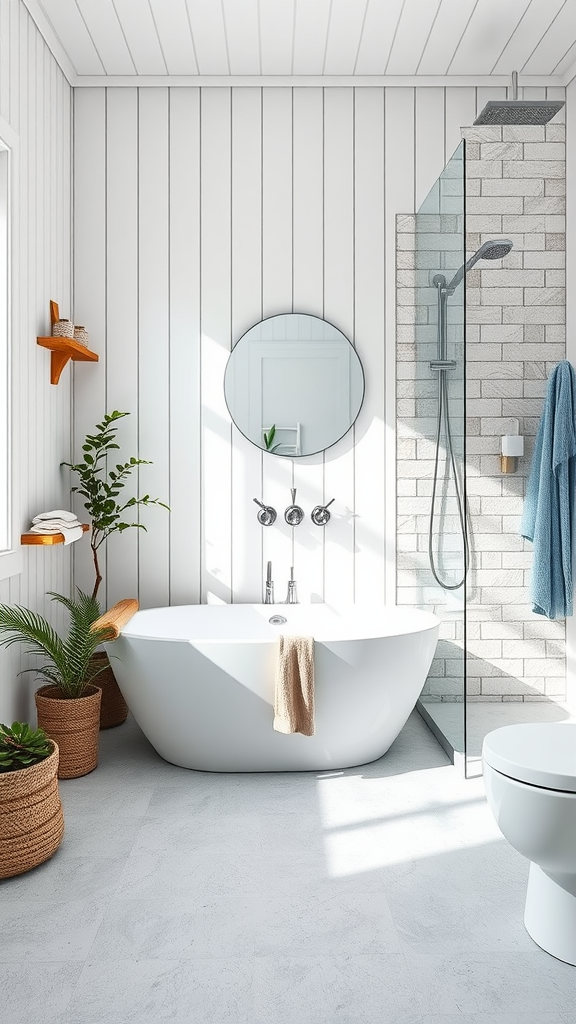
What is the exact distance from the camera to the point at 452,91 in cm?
354

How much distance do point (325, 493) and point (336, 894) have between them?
75.8 inches

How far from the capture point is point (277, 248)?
3.55 metres

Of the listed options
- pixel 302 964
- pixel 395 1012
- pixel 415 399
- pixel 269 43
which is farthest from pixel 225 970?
pixel 269 43

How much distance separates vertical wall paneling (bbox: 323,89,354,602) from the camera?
139 inches

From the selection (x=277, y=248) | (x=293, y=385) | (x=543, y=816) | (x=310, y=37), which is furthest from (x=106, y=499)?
(x=543, y=816)

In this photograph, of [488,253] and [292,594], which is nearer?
[488,253]

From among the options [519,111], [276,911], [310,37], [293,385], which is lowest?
[276,911]

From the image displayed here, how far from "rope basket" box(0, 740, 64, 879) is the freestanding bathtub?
1.84 feet

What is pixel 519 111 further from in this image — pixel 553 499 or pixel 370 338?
pixel 553 499

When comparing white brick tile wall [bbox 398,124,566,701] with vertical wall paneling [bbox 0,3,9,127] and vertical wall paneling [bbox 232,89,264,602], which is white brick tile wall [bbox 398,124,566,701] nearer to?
vertical wall paneling [bbox 232,89,264,602]

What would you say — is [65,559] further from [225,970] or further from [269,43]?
[269,43]

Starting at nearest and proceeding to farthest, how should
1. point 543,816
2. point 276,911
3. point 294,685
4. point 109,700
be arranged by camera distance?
point 543,816
point 276,911
point 294,685
point 109,700

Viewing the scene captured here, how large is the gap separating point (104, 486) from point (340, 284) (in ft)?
4.72

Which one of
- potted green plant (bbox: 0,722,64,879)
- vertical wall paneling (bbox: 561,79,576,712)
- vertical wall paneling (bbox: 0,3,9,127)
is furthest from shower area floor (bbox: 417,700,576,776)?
vertical wall paneling (bbox: 0,3,9,127)
